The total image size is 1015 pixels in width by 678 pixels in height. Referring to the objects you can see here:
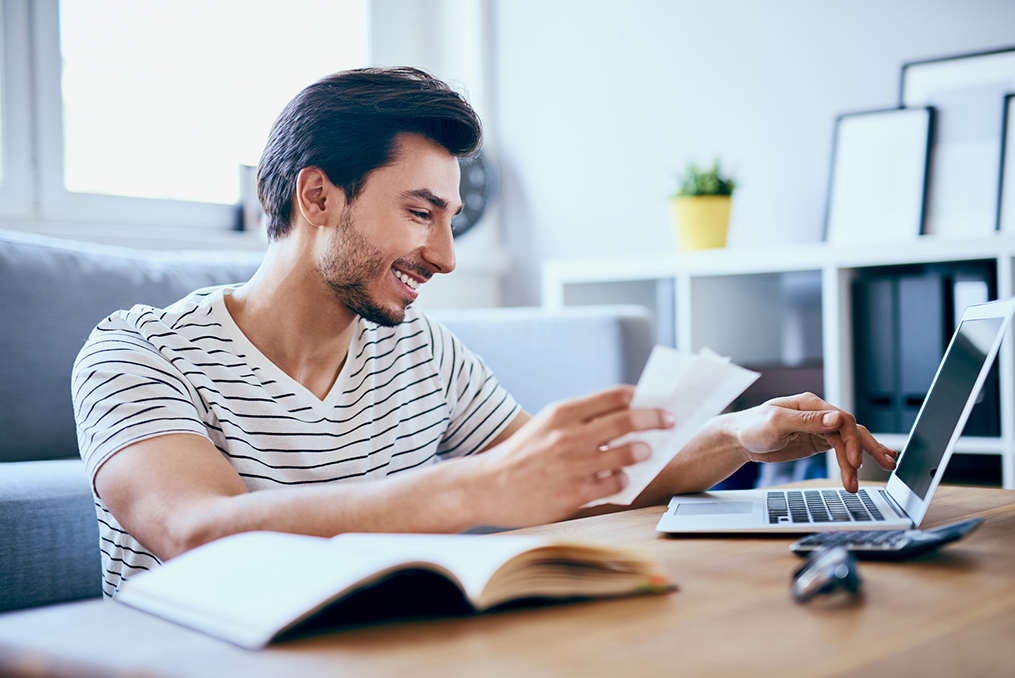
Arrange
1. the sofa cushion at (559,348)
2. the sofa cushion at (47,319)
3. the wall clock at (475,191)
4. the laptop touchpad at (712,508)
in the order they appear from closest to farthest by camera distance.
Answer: the laptop touchpad at (712,508) → the sofa cushion at (47,319) → the sofa cushion at (559,348) → the wall clock at (475,191)

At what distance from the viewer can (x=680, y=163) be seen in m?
2.72

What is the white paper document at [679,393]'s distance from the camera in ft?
2.02

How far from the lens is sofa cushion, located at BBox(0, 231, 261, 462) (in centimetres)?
143

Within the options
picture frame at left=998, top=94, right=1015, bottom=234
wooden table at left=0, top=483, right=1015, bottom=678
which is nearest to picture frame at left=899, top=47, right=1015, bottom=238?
picture frame at left=998, top=94, right=1015, bottom=234

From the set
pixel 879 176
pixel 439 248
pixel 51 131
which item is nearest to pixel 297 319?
pixel 439 248

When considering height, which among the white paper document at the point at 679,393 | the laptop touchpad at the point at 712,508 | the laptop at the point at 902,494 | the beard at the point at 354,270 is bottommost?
the laptop touchpad at the point at 712,508

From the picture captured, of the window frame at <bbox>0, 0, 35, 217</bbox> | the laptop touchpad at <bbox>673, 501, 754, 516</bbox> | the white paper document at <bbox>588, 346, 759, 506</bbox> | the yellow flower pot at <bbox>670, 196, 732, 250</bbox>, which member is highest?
the window frame at <bbox>0, 0, 35, 217</bbox>

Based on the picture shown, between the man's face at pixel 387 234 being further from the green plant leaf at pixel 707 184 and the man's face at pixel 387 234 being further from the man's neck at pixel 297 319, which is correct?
the green plant leaf at pixel 707 184

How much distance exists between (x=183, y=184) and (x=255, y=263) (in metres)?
0.69

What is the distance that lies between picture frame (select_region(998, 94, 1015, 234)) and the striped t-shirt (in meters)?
1.48

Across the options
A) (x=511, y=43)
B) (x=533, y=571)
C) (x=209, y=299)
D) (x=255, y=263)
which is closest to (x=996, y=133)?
(x=511, y=43)

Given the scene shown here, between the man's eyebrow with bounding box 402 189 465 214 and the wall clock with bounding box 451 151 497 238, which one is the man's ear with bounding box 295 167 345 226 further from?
the wall clock with bounding box 451 151 497 238

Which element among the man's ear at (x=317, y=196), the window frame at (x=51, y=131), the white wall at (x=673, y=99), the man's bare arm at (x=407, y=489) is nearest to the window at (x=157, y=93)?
the window frame at (x=51, y=131)

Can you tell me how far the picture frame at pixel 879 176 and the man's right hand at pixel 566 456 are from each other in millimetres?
1773
